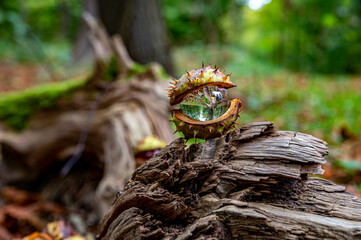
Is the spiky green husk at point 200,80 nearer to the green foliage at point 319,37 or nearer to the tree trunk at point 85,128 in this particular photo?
the tree trunk at point 85,128

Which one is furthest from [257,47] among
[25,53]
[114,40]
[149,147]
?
[149,147]

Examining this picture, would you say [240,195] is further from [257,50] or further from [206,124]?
[257,50]

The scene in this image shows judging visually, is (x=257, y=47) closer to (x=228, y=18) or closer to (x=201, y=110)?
(x=228, y=18)

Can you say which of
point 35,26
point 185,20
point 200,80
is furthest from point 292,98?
point 35,26

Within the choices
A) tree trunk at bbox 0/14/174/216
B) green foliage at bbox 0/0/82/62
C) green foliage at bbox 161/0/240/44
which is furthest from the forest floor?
green foliage at bbox 161/0/240/44

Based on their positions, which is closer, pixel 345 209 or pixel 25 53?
pixel 345 209

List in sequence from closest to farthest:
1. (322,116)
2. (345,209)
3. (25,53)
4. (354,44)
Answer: (345,209)
(322,116)
(25,53)
(354,44)

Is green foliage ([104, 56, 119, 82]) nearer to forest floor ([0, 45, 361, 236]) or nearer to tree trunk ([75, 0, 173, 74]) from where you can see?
tree trunk ([75, 0, 173, 74])

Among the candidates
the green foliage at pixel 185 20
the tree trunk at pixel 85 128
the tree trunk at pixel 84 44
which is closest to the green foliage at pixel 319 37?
the green foliage at pixel 185 20
